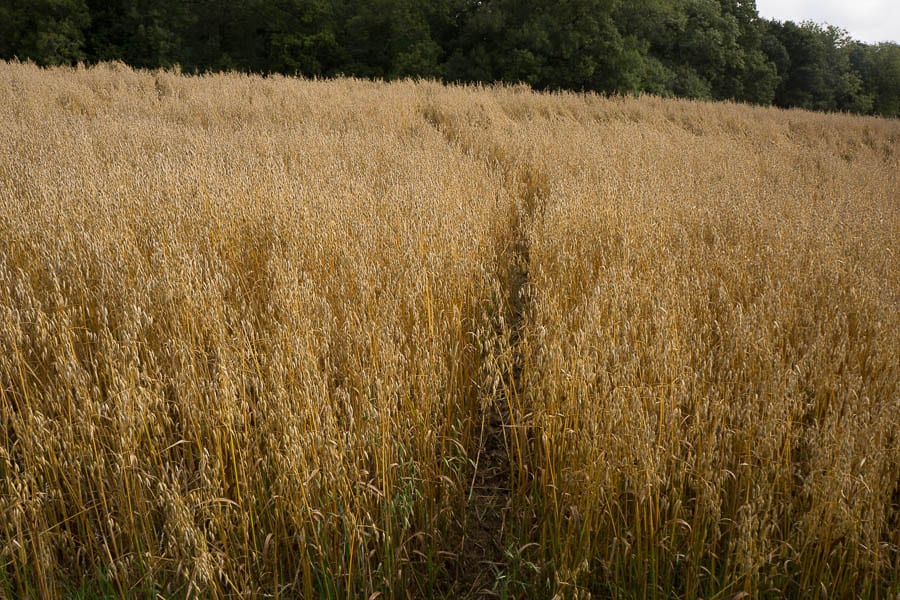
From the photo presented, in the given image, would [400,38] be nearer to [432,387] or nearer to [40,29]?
[40,29]

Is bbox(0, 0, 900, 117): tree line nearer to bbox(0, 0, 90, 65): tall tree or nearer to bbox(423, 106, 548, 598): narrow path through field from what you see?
bbox(0, 0, 90, 65): tall tree

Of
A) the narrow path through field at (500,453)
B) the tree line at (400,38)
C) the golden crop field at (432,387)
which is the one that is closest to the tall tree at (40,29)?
the tree line at (400,38)

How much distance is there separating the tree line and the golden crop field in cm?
1676

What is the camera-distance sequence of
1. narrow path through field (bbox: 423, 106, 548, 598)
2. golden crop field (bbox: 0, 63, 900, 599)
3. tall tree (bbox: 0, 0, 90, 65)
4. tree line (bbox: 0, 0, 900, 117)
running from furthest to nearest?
tall tree (bbox: 0, 0, 90, 65), tree line (bbox: 0, 0, 900, 117), narrow path through field (bbox: 423, 106, 548, 598), golden crop field (bbox: 0, 63, 900, 599)

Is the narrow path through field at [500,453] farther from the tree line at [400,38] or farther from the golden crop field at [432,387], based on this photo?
the tree line at [400,38]

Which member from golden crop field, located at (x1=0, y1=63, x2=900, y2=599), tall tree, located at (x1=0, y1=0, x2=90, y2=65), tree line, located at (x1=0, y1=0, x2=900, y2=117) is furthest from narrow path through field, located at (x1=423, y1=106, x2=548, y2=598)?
tall tree, located at (x1=0, y1=0, x2=90, y2=65)

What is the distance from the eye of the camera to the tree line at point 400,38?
817 inches

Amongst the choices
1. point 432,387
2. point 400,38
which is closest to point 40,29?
point 400,38

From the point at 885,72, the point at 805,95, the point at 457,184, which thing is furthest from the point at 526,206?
the point at 885,72

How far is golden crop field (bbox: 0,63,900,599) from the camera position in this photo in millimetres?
1785

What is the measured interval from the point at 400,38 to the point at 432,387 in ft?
71.5

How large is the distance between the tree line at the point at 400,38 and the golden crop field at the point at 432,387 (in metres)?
16.8

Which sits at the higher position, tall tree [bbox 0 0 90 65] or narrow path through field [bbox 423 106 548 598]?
tall tree [bbox 0 0 90 65]

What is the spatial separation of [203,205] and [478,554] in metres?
2.88
